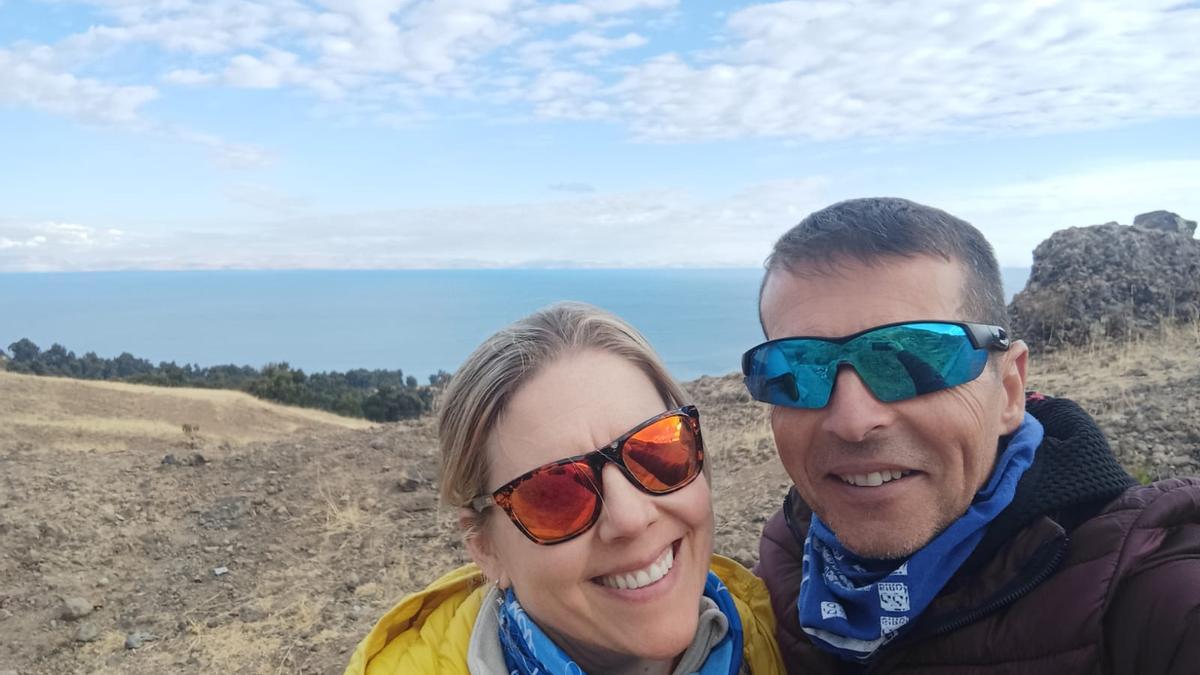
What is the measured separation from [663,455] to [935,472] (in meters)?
0.64

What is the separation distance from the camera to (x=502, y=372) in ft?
6.43

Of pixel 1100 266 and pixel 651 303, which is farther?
pixel 651 303

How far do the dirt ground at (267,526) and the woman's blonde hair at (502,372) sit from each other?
3208 millimetres

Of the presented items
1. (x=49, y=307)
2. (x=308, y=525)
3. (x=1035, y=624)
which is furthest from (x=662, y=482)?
(x=49, y=307)

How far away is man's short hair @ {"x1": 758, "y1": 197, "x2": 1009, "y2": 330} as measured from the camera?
6.07 ft

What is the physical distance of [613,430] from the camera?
195cm

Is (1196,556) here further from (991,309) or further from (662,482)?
(662,482)

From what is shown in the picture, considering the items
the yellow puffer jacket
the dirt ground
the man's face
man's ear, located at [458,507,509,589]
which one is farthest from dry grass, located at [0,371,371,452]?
the man's face

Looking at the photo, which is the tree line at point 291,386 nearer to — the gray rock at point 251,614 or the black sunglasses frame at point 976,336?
the gray rock at point 251,614

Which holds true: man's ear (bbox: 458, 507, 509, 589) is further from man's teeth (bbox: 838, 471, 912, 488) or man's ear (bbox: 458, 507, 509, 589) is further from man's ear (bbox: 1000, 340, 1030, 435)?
man's ear (bbox: 1000, 340, 1030, 435)

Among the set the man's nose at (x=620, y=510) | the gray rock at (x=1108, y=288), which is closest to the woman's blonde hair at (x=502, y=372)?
the man's nose at (x=620, y=510)

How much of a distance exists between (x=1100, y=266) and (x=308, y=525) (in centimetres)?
1127

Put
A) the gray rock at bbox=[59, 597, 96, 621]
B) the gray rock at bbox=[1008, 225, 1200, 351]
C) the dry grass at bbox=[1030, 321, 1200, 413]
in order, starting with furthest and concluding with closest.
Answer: the gray rock at bbox=[1008, 225, 1200, 351], the dry grass at bbox=[1030, 321, 1200, 413], the gray rock at bbox=[59, 597, 96, 621]

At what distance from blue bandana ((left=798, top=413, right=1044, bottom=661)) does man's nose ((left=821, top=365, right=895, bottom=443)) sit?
0.29 metres
